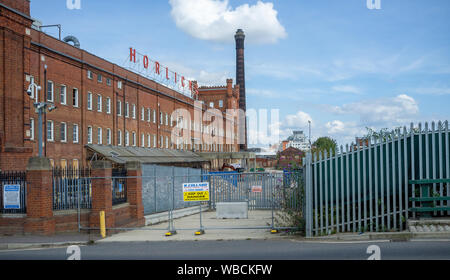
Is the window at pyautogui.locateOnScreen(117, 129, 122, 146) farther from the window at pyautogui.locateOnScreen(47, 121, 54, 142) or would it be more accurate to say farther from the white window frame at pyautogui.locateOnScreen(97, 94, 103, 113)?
the window at pyautogui.locateOnScreen(47, 121, 54, 142)

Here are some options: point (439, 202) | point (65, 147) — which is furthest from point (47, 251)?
point (65, 147)

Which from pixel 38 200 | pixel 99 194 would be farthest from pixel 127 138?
pixel 38 200

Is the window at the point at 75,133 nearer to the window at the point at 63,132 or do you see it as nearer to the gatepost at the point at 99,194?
the window at the point at 63,132

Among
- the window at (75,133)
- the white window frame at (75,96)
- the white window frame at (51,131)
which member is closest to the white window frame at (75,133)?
the window at (75,133)

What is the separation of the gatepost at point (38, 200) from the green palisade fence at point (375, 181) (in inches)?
348

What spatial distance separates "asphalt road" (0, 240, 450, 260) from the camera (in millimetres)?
9703

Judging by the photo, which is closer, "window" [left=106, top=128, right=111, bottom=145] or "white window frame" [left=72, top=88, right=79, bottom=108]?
"white window frame" [left=72, top=88, right=79, bottom=108]

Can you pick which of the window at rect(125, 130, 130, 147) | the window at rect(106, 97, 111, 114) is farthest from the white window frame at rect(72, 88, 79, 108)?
the window at rect(125, 130, 130, 147)

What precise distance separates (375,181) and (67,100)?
28362 mm

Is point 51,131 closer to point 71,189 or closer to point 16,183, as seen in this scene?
point 16,183

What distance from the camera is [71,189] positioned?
15.9 m

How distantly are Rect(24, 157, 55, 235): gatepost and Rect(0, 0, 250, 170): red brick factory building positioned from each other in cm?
1022
